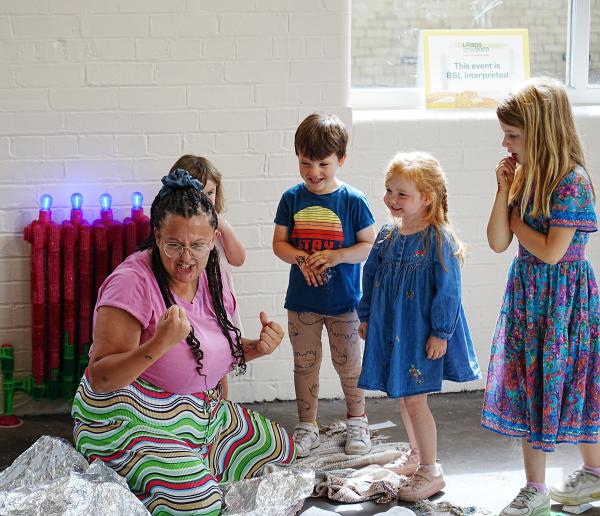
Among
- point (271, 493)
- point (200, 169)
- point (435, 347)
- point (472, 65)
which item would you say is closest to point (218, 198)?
point (200, 169)

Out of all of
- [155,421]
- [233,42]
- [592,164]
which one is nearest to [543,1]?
[592,164]

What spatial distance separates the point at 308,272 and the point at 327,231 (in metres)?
0.16

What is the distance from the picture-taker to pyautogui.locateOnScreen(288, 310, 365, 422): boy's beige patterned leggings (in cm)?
346

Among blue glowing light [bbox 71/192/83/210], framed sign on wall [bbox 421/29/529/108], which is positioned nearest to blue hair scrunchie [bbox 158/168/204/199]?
blue glowing light [bbox 71/192/83/210]

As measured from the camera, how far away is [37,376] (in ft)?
12.2

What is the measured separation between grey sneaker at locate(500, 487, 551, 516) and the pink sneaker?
0.25 metres

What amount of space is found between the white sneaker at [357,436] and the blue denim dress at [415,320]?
45 centimetres

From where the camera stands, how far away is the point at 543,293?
2834 mm

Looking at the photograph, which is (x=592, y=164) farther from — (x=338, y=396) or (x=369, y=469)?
(x=369, y=469)

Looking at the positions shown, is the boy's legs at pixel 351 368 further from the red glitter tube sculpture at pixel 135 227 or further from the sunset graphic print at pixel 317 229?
the red glitter tube sculpture at pixel 135 227

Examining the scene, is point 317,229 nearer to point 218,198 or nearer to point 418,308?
point 218,198

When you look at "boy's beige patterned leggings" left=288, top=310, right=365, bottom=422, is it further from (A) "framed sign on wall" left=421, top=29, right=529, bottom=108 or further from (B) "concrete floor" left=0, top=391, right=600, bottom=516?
(A) "framed sign on wall" left=421, top=29, right=529, bottom=108

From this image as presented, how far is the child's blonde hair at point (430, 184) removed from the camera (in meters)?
2.98

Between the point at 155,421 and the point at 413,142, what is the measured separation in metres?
1.75
